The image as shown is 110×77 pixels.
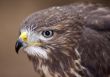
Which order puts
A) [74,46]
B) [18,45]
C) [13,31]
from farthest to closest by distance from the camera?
[13,31] < [74,46] < [18,45]

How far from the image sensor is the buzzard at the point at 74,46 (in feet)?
13.1

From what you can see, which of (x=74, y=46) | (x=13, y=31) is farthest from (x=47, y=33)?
(x=13, y=31)

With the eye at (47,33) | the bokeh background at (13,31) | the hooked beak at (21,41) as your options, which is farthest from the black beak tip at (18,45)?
the bokeh background at (13,31)

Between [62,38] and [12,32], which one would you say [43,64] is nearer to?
[62,38]

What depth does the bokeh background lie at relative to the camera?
684 centimetres

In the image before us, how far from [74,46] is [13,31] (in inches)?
129

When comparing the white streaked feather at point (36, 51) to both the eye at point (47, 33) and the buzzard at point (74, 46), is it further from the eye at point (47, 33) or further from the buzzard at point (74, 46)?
the eye at point (47, 33)

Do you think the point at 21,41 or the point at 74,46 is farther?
the point at 74,46

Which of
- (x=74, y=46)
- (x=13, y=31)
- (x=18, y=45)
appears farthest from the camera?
(x=13, y=31)

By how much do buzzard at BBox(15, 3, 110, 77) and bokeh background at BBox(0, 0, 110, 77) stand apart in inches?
98.9

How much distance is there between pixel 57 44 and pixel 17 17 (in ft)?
11.5

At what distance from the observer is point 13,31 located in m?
7.29

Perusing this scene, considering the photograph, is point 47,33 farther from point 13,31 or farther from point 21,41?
point 13,31

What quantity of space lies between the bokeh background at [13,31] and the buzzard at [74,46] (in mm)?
2511
